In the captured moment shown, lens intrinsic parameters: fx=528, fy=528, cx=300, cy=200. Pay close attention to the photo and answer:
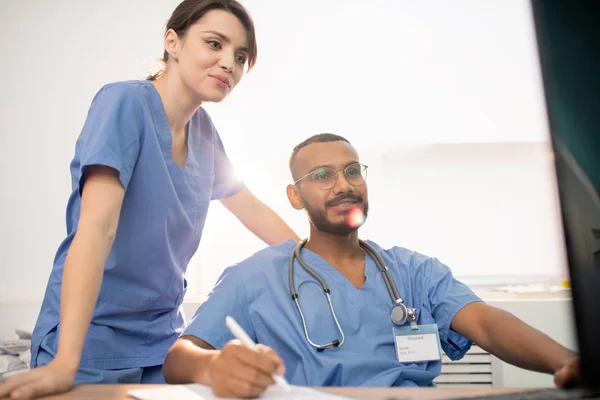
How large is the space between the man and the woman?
0.16 metres

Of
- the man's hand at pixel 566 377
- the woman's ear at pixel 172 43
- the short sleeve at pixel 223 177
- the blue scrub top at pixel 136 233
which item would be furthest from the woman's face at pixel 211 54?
the man's hand at pixel 566 377

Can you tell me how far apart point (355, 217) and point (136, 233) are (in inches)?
21.2

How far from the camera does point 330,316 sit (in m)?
1.18

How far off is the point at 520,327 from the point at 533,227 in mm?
1500

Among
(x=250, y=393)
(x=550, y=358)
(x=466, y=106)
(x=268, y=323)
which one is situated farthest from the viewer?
(x=466, y=106)

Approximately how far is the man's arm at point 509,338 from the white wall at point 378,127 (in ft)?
4.21

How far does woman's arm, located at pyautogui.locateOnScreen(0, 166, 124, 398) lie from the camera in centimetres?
72

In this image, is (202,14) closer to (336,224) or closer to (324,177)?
(324,177)

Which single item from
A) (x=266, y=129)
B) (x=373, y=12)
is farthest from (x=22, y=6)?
(x=373, y=12)

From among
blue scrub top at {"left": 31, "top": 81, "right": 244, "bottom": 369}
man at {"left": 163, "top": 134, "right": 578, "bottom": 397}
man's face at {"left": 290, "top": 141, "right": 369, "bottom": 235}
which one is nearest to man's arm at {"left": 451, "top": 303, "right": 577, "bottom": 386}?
man at {"left": 163, "top": 134, "right": 578, "bottom": 397}

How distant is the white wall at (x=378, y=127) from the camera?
7.88 feet

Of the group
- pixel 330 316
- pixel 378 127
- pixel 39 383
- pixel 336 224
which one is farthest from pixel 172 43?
pixel 378 127

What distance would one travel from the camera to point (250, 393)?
65 cm

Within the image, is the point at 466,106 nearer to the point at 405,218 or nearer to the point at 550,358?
the point at 405,218
